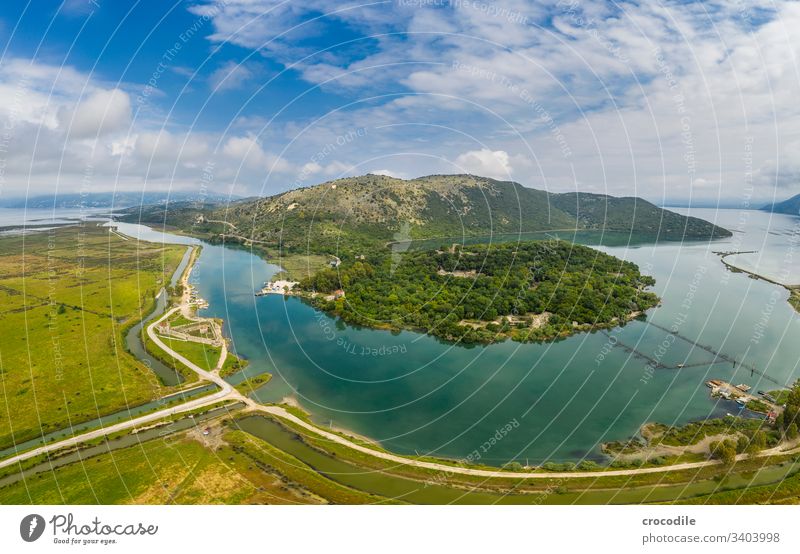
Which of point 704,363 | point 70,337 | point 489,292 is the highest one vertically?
point 489,292

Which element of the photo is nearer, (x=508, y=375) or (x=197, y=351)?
(x=508, y=375)

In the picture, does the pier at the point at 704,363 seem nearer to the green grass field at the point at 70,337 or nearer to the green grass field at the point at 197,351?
the green grass field at the point at 197,351

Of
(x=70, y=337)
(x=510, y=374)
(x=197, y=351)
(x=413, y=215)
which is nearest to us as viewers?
(x=510, y=374)

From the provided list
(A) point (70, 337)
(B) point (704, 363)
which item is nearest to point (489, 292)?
(B) point (704, 363)

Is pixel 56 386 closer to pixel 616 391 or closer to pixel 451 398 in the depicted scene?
pixel 451 398

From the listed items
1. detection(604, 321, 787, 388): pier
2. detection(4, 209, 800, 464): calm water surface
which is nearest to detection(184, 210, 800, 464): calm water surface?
detection(4, 209, 800, 464): calm water surface

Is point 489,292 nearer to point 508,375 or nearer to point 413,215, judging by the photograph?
point 508,375

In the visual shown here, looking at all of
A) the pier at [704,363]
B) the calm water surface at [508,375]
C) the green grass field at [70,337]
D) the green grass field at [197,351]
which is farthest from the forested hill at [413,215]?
the pier at [704,363]
